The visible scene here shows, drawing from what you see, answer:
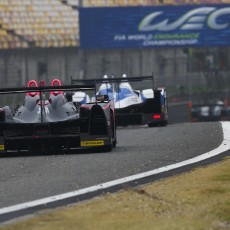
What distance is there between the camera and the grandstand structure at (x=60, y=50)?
221ft

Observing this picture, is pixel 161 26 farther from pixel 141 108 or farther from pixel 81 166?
pixel 81 166

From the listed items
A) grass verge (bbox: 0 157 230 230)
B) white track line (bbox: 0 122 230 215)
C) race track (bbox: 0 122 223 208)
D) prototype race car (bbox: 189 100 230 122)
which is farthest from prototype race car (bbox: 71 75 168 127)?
prototype race car (bbox: 189 100 230 122)

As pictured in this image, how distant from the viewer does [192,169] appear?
12.6 meters

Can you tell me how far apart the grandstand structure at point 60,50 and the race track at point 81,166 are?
4844 centimetres

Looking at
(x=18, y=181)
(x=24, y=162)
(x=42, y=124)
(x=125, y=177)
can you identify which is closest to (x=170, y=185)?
(x=125, y=177)

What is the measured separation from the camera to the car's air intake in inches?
667

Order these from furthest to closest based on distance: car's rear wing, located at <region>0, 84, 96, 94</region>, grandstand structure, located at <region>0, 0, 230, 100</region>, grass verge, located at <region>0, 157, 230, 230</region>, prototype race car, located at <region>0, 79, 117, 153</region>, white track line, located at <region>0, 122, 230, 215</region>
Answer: grandstand structure, located at <region>0, 0, 230, 100</region>
car's rear wing, located at <region>0, 84, 96, 94</region>
prototype race car, located at <region>0, 79, 117, 153</region>
white track line, located at <region>0, 122, 230, 215</region>
grass verge, located at <region>0, 157, 230, 230</region>

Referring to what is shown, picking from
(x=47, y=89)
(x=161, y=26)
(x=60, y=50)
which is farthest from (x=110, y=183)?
(x=161, y=26)

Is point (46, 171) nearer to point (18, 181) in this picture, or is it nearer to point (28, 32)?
point (18, 181)

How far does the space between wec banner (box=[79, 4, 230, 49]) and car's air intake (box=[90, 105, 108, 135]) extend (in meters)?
52.1

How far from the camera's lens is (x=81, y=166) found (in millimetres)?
13609

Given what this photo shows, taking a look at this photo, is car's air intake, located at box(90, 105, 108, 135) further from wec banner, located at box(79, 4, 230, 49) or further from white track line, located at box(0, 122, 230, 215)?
wec banner, located at box(79, 4, 230, 49)

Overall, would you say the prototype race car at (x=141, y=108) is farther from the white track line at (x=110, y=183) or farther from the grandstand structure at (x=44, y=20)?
the grandstand structure at (x=44, y=20)

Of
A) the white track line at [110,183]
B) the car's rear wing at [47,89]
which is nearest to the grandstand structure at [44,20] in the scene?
the car's rear wing at [47,89]
